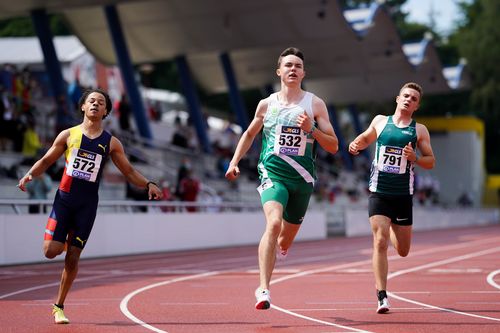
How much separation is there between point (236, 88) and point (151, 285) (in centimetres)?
3330

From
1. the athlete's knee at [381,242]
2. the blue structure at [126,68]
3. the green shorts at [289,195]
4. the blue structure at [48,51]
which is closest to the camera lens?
the green shorts at [289,195]

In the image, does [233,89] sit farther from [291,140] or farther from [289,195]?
[291,140]

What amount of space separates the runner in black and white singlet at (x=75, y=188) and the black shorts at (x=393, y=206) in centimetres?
230

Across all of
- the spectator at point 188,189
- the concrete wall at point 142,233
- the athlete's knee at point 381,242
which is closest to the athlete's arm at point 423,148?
the athlete's knee at point 381,242

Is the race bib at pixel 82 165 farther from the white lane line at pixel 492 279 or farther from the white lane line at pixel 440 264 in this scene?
the white lane line at pixel 492 279

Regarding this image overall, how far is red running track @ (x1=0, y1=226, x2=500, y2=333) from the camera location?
1020 centimetres

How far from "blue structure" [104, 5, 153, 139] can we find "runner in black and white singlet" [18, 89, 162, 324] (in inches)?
1053

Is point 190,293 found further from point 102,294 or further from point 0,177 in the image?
point 0,177

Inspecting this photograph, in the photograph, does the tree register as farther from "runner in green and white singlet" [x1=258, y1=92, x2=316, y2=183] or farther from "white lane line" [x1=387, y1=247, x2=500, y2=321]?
"runner in green and white singlet" [x1=258, y1=92, x2=316, y2=183]

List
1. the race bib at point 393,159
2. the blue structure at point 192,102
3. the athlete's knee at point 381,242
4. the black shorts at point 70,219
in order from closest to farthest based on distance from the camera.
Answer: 1. the black shorts at point 70,219
2. the athlete's knee at point 381,242
3. the race bib at point 393,159
4. the blue structure at point 192,102

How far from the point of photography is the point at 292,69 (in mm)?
10766

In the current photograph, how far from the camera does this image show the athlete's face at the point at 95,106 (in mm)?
10672

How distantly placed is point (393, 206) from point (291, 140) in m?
1.50

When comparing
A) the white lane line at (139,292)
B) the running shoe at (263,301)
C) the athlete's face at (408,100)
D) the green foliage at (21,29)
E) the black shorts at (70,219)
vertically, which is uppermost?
the green foliage at (21,29)
